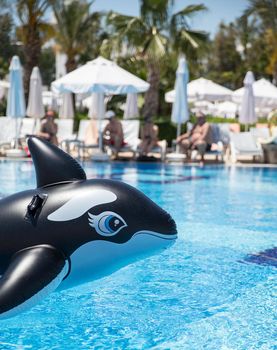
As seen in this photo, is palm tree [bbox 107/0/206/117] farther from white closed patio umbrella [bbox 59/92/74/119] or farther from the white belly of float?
the white belly of float

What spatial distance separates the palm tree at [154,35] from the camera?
21766 millimetres

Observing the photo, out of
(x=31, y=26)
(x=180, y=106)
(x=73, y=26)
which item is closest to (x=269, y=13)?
(x=73, y=26)

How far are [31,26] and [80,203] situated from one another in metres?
24.1

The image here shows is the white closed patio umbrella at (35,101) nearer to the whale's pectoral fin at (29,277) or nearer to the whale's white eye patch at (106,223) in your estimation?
the whale's white eye patch at (106,223)

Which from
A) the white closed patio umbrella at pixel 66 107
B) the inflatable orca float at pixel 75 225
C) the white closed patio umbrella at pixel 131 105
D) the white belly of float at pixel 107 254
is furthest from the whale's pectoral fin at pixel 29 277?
the white closed patio umbrella at pixel 66 107

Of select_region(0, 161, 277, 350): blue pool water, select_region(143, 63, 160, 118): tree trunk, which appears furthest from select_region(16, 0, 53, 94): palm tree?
select_region(0, 161, 277, 350): blue pool water

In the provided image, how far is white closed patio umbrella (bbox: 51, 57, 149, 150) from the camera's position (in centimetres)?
1537

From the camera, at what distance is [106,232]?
9.58 ft

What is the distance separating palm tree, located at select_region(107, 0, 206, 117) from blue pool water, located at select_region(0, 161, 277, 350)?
13966 millimetres

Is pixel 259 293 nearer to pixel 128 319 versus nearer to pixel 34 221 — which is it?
pixel 128 319

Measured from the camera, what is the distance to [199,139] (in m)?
15.8

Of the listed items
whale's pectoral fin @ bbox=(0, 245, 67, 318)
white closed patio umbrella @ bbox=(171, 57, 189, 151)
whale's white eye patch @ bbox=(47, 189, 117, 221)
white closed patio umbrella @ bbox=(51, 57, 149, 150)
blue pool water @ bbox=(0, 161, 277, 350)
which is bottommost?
blue pool water @ bbox=(0, 161, 277, 350)

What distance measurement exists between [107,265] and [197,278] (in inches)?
96.1

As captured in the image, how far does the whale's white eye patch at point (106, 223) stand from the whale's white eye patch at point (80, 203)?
0.05m
